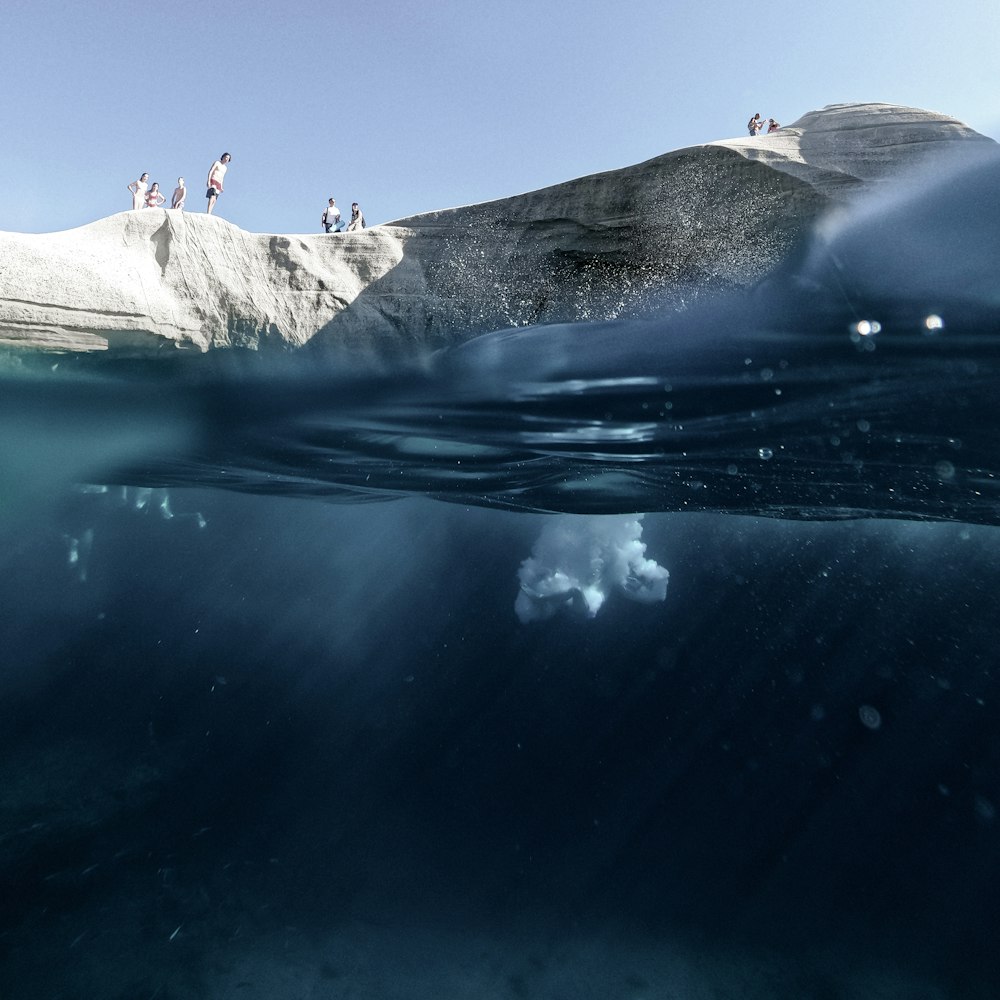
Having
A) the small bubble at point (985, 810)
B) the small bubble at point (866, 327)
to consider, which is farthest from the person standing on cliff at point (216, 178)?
the small bubble at point (985, 810)

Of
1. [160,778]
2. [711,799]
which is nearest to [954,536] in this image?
[711,799]

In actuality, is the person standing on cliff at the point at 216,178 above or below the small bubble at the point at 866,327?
above

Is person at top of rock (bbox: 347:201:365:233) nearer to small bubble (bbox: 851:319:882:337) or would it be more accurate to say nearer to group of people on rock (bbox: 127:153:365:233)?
group of people on rock (bbox: 127:153:365:233)

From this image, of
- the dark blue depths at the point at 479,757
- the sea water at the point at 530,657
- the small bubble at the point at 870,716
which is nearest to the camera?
the sea water at the point at 530,657

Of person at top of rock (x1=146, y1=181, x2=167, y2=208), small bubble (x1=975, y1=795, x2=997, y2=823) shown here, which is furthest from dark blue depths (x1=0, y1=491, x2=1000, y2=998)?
person at top of rock (x1=146, y1=181, x2=167, y2=208)

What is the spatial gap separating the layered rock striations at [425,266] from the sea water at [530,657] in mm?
335

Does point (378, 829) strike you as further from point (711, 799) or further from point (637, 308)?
A: point (637, 308)

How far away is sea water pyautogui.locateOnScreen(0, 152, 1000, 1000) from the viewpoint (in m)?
6.01

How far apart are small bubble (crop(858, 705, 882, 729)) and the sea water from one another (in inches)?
2.8

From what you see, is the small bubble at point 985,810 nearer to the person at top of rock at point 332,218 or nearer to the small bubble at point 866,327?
the small bubble at point 866,327

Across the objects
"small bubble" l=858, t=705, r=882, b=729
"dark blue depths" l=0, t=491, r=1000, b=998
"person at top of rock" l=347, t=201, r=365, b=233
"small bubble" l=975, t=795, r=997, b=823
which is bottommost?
"small bubble" l=975, t=795, r=997, b=823

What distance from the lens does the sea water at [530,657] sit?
6008 mm

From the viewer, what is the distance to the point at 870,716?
750 inches

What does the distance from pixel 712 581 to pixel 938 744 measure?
315 inches
